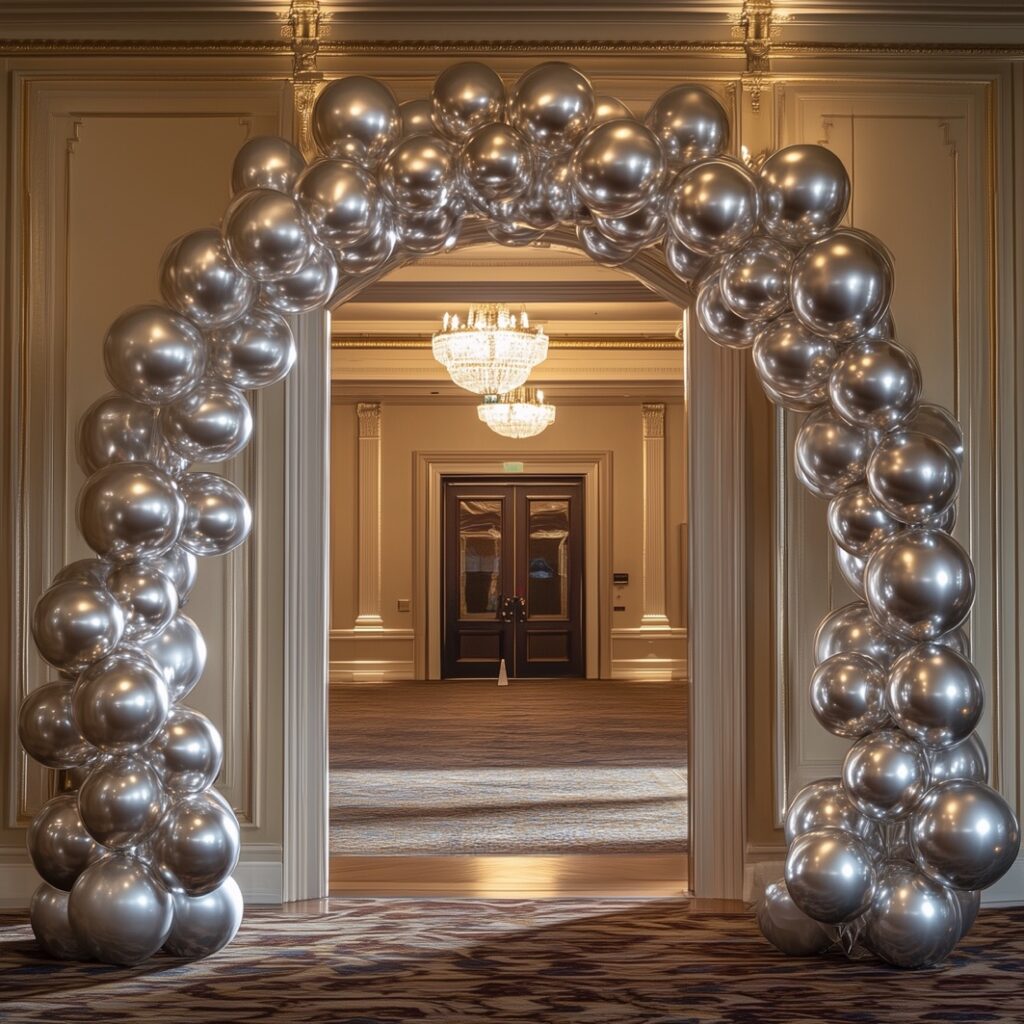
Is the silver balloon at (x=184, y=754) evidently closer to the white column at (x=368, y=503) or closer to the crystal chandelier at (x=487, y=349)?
the crystal chandelier at (x=487, y=349)

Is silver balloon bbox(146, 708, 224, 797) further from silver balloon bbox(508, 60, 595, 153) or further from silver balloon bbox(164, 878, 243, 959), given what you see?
silver balloon bbox(508, 60, 595, 153)

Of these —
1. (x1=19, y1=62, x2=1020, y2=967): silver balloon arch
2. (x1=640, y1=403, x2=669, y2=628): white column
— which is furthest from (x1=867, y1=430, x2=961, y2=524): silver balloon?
(x1=640, y1=403, x2=669, y2=628): white column

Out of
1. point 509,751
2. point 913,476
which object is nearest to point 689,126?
point 913,476

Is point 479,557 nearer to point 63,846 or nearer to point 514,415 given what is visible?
point 514,415

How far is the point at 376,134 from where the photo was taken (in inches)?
148

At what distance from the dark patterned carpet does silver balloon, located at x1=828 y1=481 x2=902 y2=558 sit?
1.23m

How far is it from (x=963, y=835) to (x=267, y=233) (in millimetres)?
2540

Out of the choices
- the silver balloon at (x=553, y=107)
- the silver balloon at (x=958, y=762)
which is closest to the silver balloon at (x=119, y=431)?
the silver balloon at (x=553, y=107)

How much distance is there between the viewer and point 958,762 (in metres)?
3.61

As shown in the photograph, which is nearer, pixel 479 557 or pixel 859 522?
pixel 859 522

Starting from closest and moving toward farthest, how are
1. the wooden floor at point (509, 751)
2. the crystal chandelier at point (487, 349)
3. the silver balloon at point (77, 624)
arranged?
the silver balloon at point (77, 624), the wooden floor at point (509, 751), the crystal chandelier at point (487, 349)

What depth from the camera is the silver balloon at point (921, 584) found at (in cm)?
348

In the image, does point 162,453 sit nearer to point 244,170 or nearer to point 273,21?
point 244,170

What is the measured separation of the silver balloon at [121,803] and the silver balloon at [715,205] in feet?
7.25
